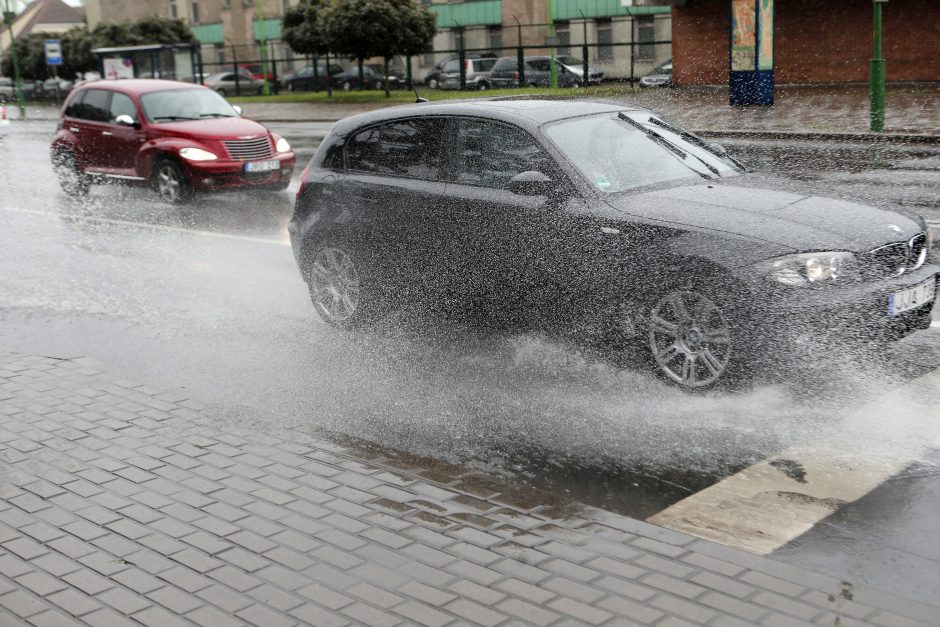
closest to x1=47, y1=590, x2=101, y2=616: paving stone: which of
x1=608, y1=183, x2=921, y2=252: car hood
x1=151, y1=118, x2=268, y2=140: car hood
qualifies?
x1=608, y1=183, x2=921, y2=252: car hood

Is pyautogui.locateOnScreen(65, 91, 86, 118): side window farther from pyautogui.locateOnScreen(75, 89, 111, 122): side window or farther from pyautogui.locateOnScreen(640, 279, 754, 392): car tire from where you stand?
pyautogui.locateOnScreen(640, 279, 754, 392): car tire

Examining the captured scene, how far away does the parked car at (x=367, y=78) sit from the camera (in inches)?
1923

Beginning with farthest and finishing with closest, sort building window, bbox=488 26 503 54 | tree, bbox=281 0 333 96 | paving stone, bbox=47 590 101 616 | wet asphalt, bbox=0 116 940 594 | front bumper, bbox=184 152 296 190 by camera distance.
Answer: building window, bbox=488 26 503 54 < tree, bbox=281 0 333 96 < front bumper, bbox=184 152 296 190 < wet asphalt, bbox=0 116 940 594 < paving stone, bbox=47 590 101 616

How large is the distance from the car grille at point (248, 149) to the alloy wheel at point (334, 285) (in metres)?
7.44

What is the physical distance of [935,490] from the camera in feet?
15.0

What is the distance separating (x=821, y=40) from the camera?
106ft

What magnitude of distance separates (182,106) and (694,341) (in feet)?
39.2

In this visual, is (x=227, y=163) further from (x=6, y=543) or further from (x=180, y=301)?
(x=6, y=543)

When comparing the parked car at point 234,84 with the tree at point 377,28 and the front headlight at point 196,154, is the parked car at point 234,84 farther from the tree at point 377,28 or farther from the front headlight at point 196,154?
the front headlight at point 196,154

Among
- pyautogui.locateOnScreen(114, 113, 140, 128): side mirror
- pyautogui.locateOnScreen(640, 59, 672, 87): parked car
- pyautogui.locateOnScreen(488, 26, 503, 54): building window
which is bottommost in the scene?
pyautogui.locateOnScreen(114, 113, 140, 128): side mirror

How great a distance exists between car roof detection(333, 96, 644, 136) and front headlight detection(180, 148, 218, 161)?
Result: 7646 mm

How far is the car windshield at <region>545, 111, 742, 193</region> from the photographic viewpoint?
21.3ft

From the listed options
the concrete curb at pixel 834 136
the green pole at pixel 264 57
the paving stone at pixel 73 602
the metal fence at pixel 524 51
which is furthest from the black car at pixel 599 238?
the green pole at pixel 264 57

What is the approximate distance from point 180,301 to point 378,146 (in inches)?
101
